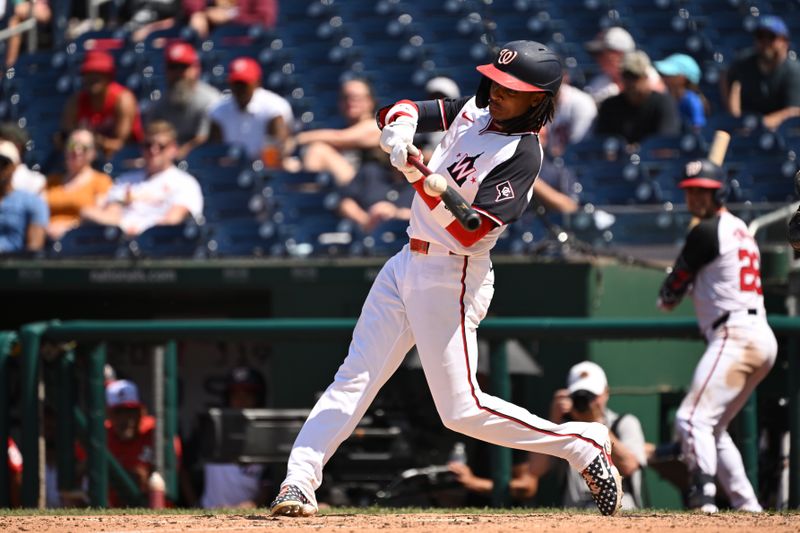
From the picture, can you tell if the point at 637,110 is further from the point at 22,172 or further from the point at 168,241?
the point at 22,172

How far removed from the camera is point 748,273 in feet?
20.4

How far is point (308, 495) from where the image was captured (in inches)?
184

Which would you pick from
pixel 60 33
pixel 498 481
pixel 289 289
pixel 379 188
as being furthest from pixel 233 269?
pixel 60 33

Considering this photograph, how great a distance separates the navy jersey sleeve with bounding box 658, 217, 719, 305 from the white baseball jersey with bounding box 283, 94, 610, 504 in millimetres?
1623

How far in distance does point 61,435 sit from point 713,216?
9.99 ft

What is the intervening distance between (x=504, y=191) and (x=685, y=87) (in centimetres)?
490

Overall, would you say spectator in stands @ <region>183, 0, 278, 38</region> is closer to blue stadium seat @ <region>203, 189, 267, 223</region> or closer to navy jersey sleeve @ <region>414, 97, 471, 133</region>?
blue stadium seat @ <region>203, 189, 267, 223</region>

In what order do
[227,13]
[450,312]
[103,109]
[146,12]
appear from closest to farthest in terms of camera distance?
[450,312] < [103,109] < [227,13] < [146,12]

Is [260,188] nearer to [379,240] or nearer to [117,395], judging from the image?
Answer: [379,240]

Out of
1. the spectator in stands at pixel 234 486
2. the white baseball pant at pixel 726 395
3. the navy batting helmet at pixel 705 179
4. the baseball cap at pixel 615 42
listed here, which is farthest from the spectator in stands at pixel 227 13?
the white baseball pant at pixel 726 395

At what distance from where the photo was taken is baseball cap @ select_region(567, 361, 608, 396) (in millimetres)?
6227

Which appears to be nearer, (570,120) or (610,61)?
(570,120)

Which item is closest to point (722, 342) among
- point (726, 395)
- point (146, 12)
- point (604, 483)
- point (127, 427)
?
point (726, 395)

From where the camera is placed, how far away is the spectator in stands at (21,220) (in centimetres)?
847
